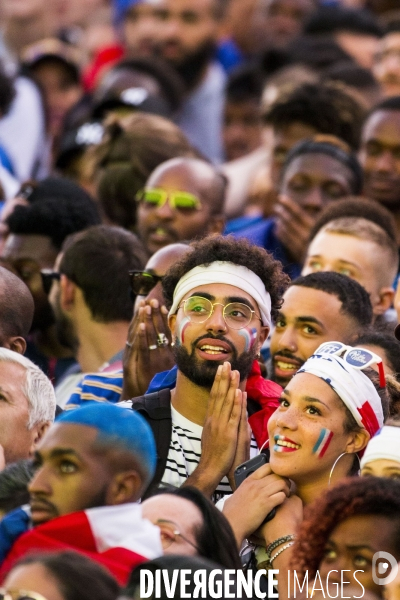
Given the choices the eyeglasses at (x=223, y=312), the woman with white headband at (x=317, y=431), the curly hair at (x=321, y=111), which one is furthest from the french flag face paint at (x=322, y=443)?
the curly hair at (x=321, y=111)

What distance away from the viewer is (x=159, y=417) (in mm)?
6211

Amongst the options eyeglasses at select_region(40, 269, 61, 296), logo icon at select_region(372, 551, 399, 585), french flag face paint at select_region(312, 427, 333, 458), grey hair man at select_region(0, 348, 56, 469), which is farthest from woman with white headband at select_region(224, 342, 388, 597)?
eyeglasses at select_region(40, 269, 61, 296)

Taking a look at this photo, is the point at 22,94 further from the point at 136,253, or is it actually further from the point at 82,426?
the point at 82,426

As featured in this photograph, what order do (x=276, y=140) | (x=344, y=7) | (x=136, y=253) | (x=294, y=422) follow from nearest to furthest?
1. (x=294, y=422)
2. (x=136, y=253)
3. (x=276, y=140)
4. (x=344, y=7)

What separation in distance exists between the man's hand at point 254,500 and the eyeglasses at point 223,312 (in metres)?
0.70

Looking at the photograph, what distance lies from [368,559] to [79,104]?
7.46 meters

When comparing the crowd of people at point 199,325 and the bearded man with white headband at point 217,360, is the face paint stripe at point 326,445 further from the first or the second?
the bearded man with white headband at point 217,360

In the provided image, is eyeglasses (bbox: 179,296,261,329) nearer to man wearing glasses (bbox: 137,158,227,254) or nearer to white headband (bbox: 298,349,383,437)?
white headband (bbox: 298,349,383,437)

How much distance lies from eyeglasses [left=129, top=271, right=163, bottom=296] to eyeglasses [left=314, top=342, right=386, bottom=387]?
1.20m

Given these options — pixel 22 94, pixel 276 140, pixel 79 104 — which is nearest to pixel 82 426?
pixel 276 140

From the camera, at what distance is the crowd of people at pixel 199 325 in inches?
202

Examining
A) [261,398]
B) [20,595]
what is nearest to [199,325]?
[261,398]

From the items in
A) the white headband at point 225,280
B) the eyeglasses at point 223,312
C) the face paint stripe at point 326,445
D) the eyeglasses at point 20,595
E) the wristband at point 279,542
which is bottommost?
the eyeglasses at point 20,595

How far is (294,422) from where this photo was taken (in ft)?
19.3
